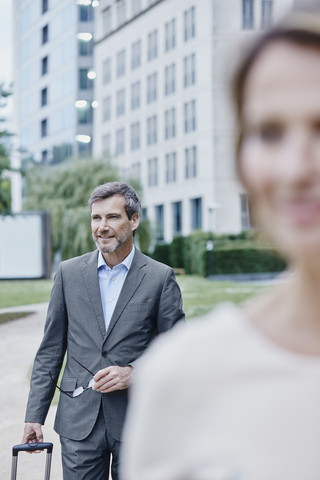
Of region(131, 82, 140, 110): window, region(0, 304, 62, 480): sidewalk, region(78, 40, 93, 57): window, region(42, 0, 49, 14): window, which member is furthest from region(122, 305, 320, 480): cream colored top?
region(42, 0, 49, 14): window

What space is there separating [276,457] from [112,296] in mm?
Result: 3001

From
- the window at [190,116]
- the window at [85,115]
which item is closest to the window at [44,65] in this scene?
the window at [85,115]

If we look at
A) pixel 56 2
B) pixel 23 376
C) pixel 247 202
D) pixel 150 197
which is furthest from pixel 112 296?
pixel 56 2

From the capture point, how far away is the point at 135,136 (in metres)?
66.2

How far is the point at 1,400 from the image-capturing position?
1184cm

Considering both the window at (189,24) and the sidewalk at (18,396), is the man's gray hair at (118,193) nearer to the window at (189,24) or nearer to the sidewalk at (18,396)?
the sidewalk at (18,396)

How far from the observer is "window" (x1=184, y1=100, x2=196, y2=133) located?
59656 millimetres

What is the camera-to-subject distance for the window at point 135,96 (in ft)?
216

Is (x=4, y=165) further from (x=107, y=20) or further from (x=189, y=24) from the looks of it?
(x=107, y=20)

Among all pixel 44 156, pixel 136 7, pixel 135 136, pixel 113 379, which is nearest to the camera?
pixel 113 379

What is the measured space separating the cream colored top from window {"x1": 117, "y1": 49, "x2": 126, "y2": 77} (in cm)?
6820

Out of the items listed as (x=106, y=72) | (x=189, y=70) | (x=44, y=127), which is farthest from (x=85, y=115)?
(x=189, y=70)

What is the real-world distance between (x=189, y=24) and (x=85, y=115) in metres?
17.2

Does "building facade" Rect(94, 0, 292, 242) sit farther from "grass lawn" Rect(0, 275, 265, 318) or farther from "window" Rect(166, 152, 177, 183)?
"grass lawn" Rect(0, 275, 265, 318)
